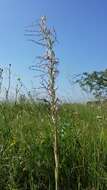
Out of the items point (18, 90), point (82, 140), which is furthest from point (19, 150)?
point (18, 90)

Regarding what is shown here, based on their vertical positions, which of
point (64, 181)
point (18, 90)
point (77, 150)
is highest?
point (18, 90)

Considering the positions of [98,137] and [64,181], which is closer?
[64,181]

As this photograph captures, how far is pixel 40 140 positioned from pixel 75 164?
414 mm

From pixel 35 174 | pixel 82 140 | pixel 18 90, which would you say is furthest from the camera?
pixel 18 90

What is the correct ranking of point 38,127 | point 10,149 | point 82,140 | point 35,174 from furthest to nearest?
point 38,127
point 82,140
point 10,149
point 35,174

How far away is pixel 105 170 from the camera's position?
10.3 feet

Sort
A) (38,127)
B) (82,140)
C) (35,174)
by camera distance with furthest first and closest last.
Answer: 1. (38,127)
2. (82,140)
3. (35,174)

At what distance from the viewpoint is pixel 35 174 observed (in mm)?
3115

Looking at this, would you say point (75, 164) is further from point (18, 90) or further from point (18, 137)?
point (18, 90)

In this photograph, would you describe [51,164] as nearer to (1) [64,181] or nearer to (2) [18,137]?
(1) [64,181]

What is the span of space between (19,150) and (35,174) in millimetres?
324

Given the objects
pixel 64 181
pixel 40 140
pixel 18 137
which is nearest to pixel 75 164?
pixel 64 181

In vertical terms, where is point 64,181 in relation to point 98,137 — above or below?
below

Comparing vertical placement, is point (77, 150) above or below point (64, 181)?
above
